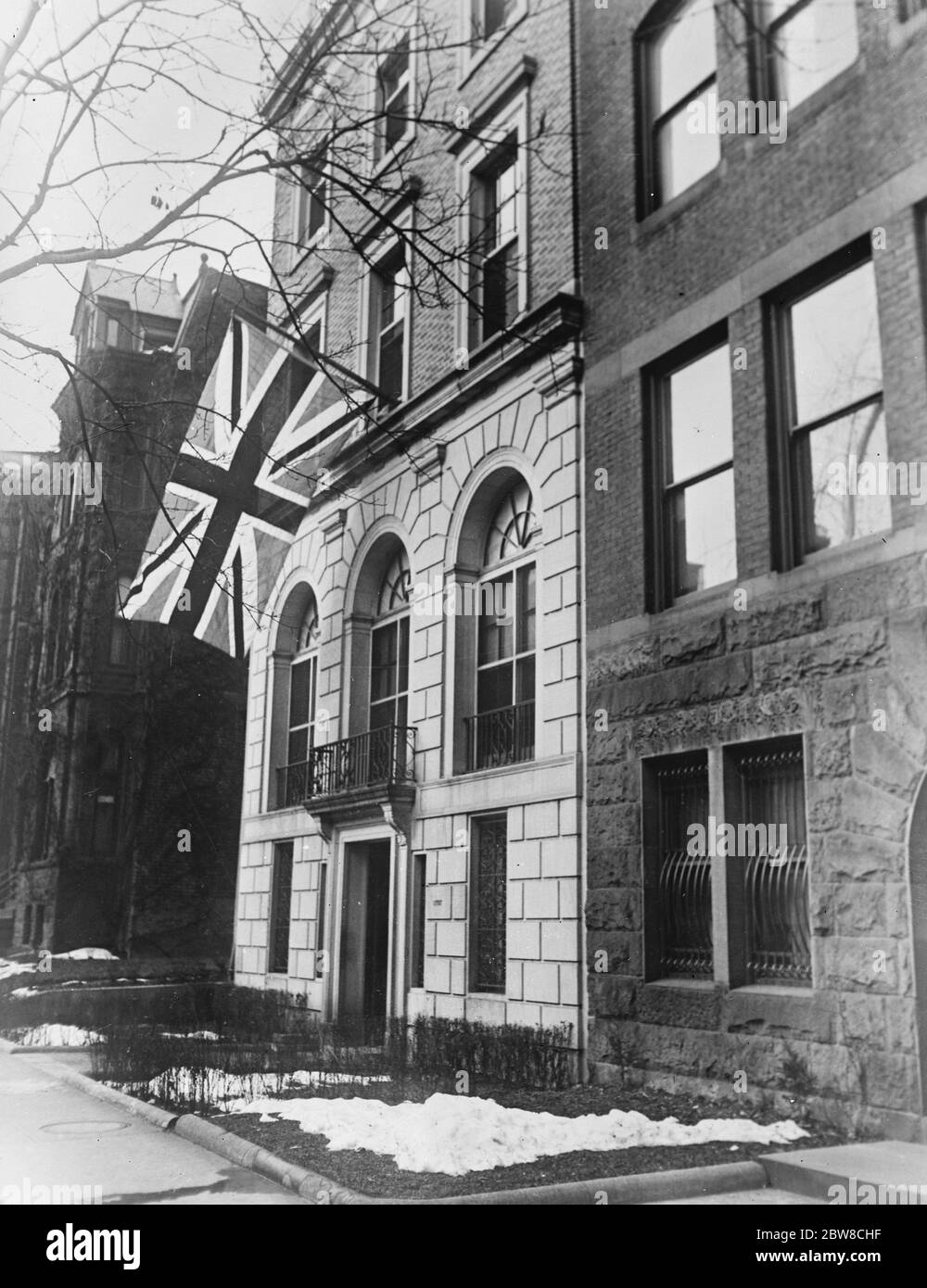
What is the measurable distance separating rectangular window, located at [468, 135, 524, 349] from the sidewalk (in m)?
9.69

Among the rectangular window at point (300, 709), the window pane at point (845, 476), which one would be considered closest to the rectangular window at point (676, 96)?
the window pane at point (845, 476)

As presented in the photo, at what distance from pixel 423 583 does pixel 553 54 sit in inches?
262

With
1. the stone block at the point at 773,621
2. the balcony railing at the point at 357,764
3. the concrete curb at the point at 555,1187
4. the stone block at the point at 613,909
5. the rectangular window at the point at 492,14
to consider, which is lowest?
the concrete curb at the point at 555,1187

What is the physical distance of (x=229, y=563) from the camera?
13109 millimetres

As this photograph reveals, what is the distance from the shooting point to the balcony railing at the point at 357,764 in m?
14.5

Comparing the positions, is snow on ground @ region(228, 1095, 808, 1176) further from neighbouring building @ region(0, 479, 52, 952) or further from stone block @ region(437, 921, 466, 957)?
neighbouring building @ region(0, 479, 52, 952)

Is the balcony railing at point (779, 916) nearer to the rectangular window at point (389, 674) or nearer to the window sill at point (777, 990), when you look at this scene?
the window sill at point (777, 990)

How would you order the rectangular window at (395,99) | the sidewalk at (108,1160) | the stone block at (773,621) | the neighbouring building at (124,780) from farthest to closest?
the neighbouring building at (124,780), the rectangular window at (395,99), the stone block at (773,621), the sidewalk at (108,1160)

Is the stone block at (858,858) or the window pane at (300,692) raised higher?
the window pane at (300,692)

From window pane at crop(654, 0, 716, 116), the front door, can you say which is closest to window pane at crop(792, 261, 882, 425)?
window pane at crop(654, 0, 716, 116)

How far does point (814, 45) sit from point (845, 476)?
3.50m

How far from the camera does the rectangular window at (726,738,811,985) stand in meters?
8.89

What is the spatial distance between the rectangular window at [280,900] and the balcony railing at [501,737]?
15.8 ft
